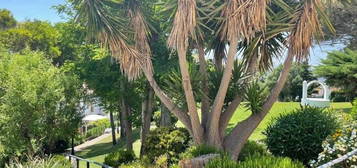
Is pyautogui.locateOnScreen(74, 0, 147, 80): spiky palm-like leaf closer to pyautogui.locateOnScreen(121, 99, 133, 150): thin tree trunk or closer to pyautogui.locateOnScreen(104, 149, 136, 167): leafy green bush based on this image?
pyautogui.locateOnScreen(104, 149, 136, 167): leafy green bush

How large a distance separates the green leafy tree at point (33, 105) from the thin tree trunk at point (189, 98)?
7142mm

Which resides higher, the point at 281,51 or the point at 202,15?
the point at 202,15

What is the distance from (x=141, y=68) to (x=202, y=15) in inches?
82.1

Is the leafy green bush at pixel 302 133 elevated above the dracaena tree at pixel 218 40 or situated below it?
below

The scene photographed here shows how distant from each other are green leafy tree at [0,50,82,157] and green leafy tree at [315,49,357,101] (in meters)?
12.2

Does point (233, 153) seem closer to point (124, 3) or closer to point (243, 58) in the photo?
point (243, 58)

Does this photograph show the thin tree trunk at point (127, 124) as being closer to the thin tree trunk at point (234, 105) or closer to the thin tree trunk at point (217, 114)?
the thin tree trunk at point (234, 105)

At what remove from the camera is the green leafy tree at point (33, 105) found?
13.8 meters

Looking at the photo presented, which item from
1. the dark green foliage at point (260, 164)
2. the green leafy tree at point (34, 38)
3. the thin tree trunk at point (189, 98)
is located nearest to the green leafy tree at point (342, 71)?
the thin tree trunk at point (189, 98)

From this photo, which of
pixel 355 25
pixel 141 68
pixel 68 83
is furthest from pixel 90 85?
pixel 355 25

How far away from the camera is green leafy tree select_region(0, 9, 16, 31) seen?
3941 centimetres

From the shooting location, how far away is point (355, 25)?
20.2m

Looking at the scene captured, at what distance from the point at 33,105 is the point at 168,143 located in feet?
21.2

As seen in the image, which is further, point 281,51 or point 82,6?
point 281,51
